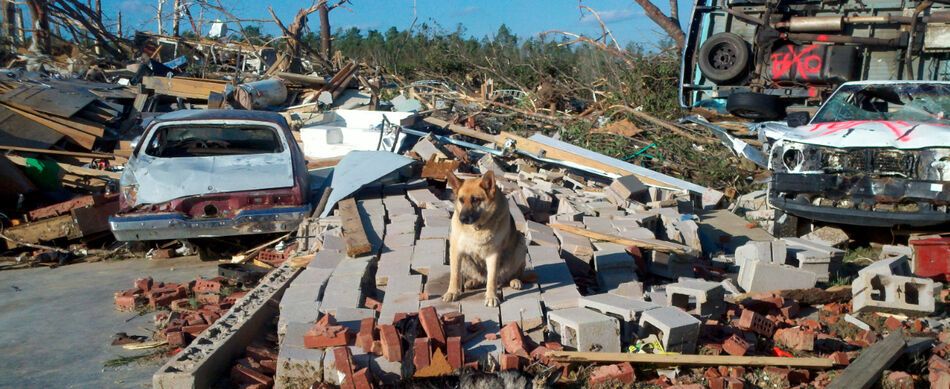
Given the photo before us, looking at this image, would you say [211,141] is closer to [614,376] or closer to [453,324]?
[453,324]

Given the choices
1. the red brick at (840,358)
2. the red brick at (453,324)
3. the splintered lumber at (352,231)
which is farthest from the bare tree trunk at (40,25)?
the red brick at (840,358)

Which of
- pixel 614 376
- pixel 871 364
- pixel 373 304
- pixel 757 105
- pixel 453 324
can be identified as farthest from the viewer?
pixel 757 105

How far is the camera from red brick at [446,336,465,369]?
15.6 feet

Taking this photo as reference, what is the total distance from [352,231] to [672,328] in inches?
135

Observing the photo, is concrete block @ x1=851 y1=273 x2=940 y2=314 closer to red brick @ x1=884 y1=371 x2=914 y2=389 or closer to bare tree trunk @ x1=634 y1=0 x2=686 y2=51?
red brick @ x1=884 y1=371 x2=914 y2=389

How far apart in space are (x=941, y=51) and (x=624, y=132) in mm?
4617

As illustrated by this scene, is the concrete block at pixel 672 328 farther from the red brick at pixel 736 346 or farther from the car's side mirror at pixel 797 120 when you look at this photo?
the car's side mirror at pixel 797 120

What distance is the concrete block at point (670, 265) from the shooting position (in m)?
7.13

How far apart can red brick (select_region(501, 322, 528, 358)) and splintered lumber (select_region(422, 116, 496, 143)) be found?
7759 mm

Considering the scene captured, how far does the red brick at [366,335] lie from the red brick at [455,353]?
0.49m

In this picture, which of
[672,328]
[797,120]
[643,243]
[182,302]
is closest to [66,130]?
[182,302]

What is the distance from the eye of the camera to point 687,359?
15.6 feet

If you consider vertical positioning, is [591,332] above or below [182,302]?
above

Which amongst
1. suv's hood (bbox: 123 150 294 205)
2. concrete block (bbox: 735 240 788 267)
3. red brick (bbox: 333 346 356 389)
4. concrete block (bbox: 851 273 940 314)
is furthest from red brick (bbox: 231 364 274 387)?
concrete block (bbox: 851 273 940 314)
